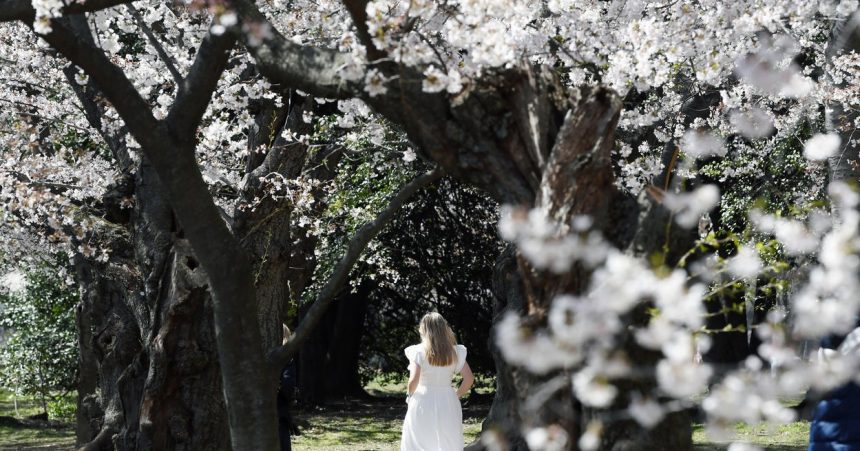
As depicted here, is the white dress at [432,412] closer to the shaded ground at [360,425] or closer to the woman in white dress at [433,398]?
the woman in white dress at [433,398]

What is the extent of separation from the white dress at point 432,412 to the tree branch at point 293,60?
4486 millimetres

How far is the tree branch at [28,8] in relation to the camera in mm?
5004

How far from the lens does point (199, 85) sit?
5.01 metres

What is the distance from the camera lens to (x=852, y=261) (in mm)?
2641

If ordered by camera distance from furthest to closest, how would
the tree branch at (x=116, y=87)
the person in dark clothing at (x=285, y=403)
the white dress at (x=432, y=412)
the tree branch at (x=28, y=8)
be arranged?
1. the person in dark clothing at (x=285, y=403)
2. the white dress at (x=432, y=412)
3. the tree branch at (x=28, y=8)
4. the tree branch at (x=116, y=87)

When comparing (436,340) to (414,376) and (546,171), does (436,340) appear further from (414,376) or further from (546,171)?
(546,171)

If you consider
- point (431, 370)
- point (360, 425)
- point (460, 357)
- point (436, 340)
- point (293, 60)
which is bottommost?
point (360, 425)

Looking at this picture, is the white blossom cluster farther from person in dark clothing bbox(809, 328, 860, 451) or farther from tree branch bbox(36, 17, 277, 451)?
tree branch bbox(36, 17, 277, 451)

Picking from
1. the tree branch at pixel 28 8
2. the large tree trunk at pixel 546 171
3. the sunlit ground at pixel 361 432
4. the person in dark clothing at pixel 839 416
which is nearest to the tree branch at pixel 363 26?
the large tree trunk at pixel 546 171

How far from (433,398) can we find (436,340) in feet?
1.71

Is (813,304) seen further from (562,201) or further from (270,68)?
(270,68)

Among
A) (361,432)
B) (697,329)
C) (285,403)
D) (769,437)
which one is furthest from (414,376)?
Result: (361,432)

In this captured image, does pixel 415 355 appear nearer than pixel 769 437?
Yes

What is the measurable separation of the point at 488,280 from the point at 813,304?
16.2 meters
